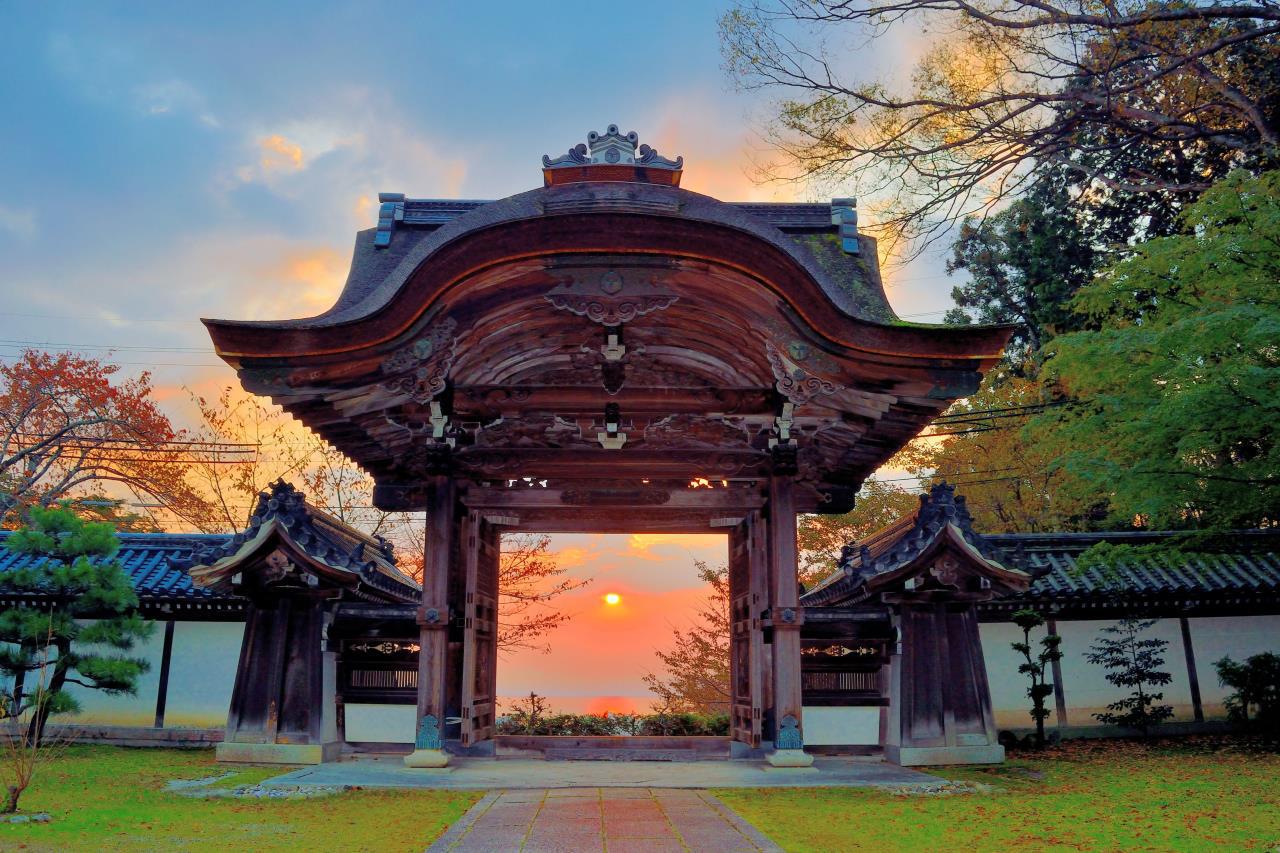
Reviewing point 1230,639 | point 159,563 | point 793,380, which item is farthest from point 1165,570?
point 159,563

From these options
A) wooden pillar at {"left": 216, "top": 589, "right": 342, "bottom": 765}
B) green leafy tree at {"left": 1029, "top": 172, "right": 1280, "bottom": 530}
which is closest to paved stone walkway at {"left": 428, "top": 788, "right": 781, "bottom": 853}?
wooden pillar at {"left": 216, "top": 589, "right": 342, "bottom": 765}

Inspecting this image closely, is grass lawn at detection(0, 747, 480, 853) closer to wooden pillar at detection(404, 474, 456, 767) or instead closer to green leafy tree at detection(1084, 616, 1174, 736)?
wooden pillar at detection(404, 474, 456, 767)

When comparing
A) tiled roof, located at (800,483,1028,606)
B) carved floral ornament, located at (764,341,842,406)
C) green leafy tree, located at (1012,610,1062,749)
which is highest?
carved floral ornament, located at (764,341,842,406)

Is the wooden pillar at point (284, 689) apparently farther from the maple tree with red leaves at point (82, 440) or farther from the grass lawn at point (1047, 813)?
the maple tree with red leaves at point (82, 440)

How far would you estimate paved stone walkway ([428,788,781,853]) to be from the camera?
5.51 meters

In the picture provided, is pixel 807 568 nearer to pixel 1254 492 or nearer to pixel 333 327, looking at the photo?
pixel 1254 492

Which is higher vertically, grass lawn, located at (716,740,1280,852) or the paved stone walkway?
the paved stone walkway

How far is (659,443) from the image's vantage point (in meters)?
11.5

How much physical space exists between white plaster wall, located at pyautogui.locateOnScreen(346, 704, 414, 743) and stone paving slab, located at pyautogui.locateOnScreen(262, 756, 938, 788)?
61 centimetres

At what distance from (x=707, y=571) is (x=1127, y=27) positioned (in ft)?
54.2

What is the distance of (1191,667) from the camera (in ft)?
49.6

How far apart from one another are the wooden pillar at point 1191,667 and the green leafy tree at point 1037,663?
2328 millimetres

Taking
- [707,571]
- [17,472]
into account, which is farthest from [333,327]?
[17,472]

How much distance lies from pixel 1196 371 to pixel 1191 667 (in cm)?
568
